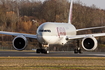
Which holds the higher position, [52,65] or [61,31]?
[61,31]

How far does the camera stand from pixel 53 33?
37.3 meters

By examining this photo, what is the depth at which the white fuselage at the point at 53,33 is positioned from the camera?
35.9 m

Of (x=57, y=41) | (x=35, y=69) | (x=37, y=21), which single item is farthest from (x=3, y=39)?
(x=35, y=69)

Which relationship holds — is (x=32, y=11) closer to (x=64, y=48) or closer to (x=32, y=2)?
(x=32, y=2)

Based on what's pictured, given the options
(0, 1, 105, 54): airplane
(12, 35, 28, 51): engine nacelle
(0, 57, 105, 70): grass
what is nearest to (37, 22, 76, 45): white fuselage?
(0, 1, 105, 54): airplane

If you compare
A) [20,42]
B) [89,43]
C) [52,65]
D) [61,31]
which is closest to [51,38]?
[61,31]

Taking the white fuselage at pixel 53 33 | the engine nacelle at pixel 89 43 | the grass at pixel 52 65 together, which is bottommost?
the grass at pixel 52 65

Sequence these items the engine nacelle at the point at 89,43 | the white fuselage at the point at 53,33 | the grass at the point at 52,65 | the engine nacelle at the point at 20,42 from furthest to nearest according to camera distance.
Answer: the engine nacelle at the point at 20,42 → the engine nacelle at the point at 89,43 → the white fuselage at the point at 53,33 → the grass at the point at 52,65

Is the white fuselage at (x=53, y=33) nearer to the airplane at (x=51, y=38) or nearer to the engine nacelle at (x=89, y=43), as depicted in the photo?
the airplane at (x=51, y=38)

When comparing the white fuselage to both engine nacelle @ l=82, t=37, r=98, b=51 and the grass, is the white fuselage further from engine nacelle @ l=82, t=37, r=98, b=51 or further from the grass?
the grass

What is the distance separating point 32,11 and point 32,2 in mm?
9359

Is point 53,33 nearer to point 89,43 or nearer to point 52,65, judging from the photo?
point 89,43

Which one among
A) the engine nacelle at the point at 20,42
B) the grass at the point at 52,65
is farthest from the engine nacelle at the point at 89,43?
the grass at the point at 52,65

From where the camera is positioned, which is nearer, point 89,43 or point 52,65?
point 52,65
